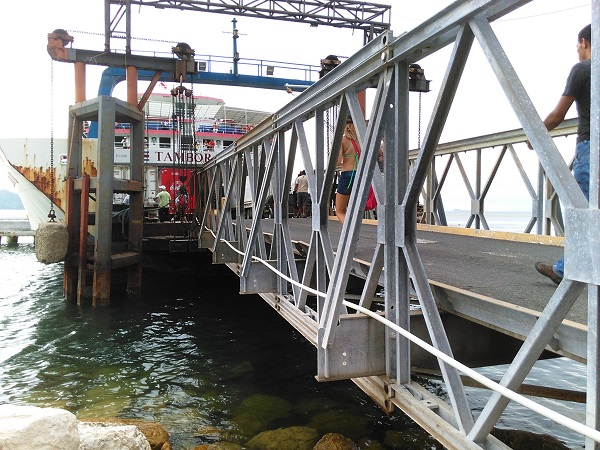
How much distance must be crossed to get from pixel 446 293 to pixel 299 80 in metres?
20.3

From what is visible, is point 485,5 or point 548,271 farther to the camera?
point 548,271

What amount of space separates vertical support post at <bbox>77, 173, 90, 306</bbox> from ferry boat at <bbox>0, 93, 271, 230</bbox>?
1734 mm

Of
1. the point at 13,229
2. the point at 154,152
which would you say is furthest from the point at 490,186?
the point at 13,229

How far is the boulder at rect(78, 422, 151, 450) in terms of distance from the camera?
156 inches

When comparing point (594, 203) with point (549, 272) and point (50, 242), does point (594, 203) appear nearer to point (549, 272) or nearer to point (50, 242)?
point (549, 272)

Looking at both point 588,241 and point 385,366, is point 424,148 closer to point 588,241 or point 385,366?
point 588,241

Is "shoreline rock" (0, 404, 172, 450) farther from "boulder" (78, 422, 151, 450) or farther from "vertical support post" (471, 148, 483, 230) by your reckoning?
"vertical support post" (471, 148, 483, 230)

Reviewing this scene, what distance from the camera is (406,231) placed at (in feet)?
9.44

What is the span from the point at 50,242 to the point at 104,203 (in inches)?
62.8

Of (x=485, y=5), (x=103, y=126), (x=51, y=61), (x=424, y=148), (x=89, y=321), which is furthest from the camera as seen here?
(x=51, y=61)

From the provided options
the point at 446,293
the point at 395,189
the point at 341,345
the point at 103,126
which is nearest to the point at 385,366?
the point at 341,345

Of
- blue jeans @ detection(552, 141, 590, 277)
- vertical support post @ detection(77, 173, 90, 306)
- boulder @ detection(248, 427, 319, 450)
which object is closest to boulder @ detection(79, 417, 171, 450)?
boulder @ detection(248, 427, 319, 450)

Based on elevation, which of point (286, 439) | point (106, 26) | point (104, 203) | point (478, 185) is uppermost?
point (106, 26)

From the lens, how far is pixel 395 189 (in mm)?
3006
